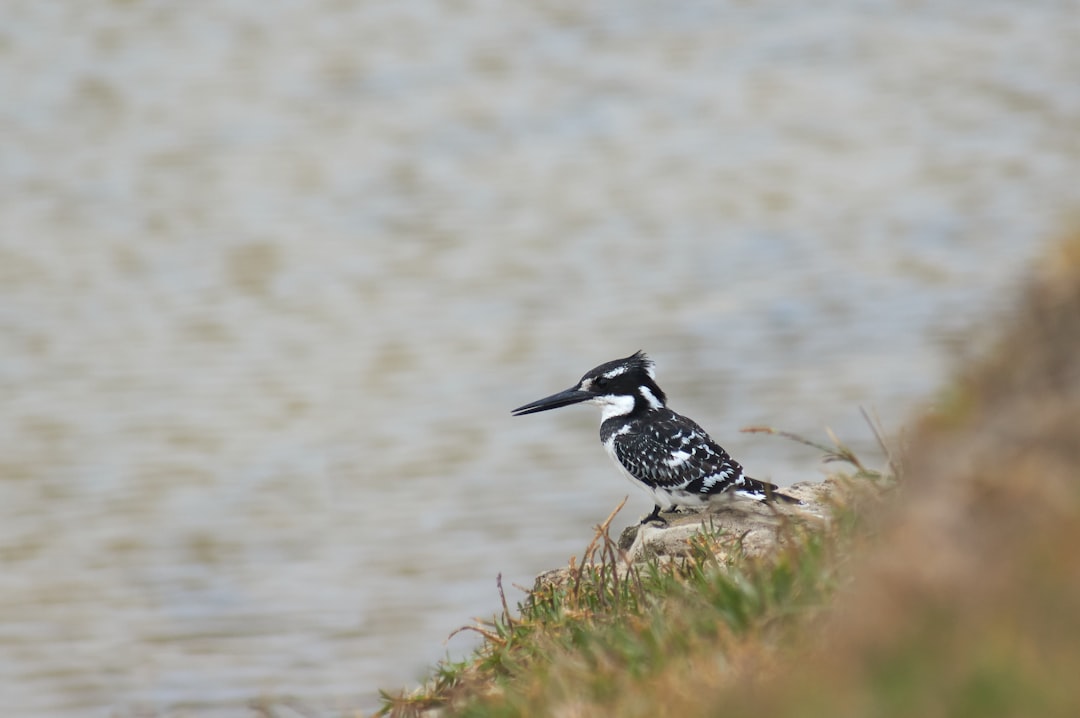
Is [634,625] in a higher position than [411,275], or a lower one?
lower

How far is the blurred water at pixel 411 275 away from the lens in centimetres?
1425

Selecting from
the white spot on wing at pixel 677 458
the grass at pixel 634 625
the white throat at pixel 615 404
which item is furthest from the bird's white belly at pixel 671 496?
the grass at pixel 634 625

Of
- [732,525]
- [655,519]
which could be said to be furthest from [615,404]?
[732,525]

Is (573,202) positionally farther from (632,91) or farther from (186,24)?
(186,24)

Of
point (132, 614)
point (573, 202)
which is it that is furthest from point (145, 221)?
point (132, 614)

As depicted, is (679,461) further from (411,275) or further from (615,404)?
(411,275)

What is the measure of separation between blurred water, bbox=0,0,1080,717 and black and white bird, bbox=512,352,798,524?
10.2 feet

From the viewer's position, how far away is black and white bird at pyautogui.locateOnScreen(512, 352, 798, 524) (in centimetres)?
783

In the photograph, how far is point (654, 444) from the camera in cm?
816

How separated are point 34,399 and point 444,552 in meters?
6.48

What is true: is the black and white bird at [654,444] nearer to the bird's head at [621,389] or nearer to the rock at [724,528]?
the bird's head at [621,389]

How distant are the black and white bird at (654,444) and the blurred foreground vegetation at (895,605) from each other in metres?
1.58

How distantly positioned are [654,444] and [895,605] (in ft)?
15.5

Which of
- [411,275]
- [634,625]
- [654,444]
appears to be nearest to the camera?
[634,625]
